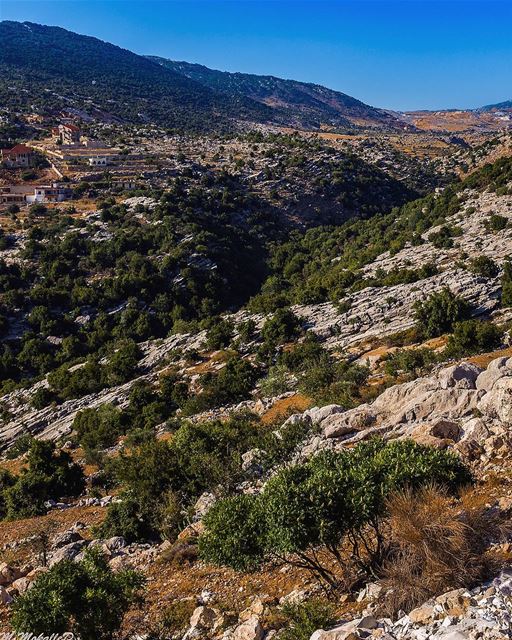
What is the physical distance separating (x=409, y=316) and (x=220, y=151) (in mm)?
78486

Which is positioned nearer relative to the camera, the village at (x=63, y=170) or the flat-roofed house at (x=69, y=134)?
the village at (x=63, y=170)

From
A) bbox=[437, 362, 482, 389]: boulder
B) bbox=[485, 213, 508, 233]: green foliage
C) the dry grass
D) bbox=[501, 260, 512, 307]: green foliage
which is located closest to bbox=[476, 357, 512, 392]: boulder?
bbox=[437, 362, 482, 389]: boulder

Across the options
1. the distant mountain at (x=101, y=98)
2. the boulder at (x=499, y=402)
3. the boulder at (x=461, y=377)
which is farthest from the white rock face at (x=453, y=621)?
the distant mountain at (x=101, y=98)

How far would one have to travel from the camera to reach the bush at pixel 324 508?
842 cm

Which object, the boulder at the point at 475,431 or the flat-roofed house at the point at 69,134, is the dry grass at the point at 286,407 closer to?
the boulder at the point at 475,431

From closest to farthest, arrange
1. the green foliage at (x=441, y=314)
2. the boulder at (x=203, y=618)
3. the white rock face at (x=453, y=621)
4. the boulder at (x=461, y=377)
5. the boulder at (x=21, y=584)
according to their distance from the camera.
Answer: the white rock face at (x=453, y=621)
the boulder at (x=203, y=618)
the boulder at (x=21, y=584)
the boulder at (x=461, y=377)
the green foliage at (x=441, y=314)

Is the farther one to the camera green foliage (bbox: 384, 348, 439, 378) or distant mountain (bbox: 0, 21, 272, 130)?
distant mountain (bbox: 0, 21, 272, 130)

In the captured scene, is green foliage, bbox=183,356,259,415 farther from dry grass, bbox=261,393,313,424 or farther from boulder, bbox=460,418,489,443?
boulder, bbox=460,418,489,443

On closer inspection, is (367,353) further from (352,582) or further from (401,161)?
(401,161)

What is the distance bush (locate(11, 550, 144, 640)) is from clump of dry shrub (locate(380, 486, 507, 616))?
14.9ft

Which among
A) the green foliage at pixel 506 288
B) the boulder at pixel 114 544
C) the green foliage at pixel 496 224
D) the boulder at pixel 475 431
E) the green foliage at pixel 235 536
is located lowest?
the boulder at pixel 114 544

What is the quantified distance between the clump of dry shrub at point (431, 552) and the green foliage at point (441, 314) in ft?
77.3

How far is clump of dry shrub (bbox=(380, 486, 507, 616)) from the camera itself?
743cm

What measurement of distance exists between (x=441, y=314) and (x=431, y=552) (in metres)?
25.2
